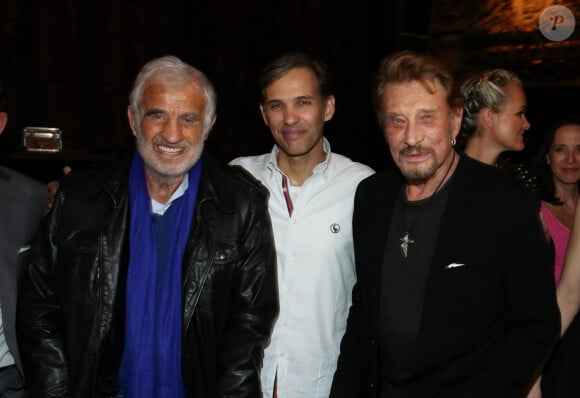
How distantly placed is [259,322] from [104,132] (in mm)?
3847

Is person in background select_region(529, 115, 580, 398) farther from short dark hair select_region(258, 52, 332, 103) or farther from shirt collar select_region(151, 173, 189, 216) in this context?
shirt collar select_region(151, 173, 189, 216)

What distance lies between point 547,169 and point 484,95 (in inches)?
27.6

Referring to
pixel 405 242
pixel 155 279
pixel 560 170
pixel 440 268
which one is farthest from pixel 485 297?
pixel 560 170

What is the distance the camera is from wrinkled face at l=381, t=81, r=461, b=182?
1883 mm

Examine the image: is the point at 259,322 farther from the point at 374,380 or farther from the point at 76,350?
the point at 76,350

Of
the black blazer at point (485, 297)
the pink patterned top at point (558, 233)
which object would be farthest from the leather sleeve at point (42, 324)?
the pink patterned top at point (558, 233)

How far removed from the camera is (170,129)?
204 cm

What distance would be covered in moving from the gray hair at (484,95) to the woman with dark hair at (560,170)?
1.72 ft

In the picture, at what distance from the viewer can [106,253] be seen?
1.90 meters

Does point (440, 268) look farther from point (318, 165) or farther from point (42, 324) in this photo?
point (42, 324)

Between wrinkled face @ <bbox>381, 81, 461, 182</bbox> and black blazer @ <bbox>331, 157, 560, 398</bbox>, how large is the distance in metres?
0.08

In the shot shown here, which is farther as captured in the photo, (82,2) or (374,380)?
(82,2)

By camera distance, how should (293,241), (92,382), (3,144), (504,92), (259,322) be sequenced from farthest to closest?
(3,144), (504,92), (293,241), (259,322), (92,382)

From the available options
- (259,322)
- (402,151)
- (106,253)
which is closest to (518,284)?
(402,151)
